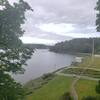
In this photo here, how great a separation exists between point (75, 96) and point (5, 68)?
1512cm

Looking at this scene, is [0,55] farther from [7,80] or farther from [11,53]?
[7,80]

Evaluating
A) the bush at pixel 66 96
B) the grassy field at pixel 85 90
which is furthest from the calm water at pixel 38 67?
the bush at pixel 66 96

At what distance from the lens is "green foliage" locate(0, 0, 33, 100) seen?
29.4 ft

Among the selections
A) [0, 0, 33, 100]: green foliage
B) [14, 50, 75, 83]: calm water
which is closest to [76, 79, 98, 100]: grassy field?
[14, 50, 75, 83]: calm water

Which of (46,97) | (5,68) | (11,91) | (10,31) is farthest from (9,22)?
(46,97)

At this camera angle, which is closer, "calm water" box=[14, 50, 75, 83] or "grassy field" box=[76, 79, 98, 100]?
"grassy field" box=[76, 79, 98, 100]

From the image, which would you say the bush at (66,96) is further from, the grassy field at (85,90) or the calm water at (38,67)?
the calm water at (38,67)

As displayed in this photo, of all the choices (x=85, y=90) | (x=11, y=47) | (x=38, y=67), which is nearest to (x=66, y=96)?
(x=85, y=90)

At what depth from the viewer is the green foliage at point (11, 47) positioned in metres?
8.97

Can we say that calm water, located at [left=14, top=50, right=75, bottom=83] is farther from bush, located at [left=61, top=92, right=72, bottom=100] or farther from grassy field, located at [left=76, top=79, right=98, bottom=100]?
bush, located at [left=61, top=92, right=72, bottom=100]

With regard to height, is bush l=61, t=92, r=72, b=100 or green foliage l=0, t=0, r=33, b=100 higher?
green foliage l=0, t=0, r=33, b=100

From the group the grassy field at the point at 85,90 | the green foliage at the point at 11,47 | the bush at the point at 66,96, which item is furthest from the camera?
the grassy field at the point at 85,90

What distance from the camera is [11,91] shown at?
8859 millimetres

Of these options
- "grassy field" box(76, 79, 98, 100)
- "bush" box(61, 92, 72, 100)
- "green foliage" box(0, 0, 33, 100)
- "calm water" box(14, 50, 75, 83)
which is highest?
"green foliage" box(0, 0, 33, 100)
